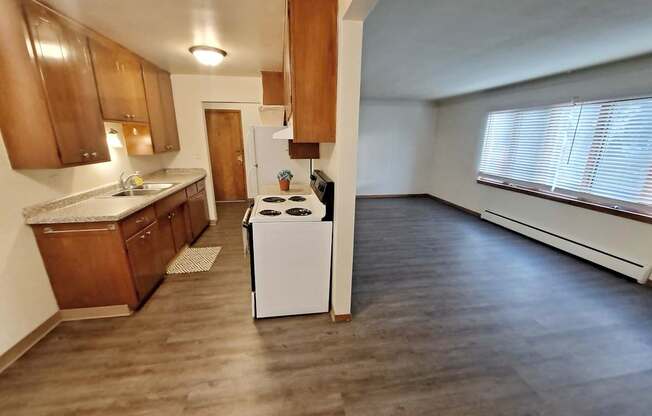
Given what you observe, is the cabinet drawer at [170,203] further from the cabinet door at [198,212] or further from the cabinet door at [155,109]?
the cabinet door at [155,109]

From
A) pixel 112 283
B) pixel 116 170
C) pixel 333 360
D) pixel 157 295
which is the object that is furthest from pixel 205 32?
pixel 333 360

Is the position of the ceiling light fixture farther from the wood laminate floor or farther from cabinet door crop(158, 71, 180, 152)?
the wood laminate floor

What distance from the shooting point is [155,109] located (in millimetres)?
3262

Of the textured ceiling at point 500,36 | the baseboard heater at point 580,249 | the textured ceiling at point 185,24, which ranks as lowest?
the baseboard heater at point 580,249

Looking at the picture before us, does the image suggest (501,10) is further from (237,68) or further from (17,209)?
(17,209)

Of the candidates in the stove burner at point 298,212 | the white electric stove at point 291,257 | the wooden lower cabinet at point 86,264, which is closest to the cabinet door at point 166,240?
the wooden lower cabinet at point 86,264

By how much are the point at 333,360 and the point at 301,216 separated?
41.3 inches

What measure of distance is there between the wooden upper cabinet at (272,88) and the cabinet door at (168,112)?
1378 millimetres

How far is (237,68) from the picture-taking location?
11.6 ft

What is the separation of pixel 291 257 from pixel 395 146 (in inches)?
196

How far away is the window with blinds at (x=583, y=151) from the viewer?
271cm

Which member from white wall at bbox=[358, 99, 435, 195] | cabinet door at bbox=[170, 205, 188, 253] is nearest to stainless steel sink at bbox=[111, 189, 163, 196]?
cabinet door at bbox=[170, 205, 188, 253]

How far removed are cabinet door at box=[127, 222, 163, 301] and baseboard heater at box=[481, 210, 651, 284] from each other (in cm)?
493

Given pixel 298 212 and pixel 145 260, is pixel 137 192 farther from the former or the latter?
pixel 298 212
